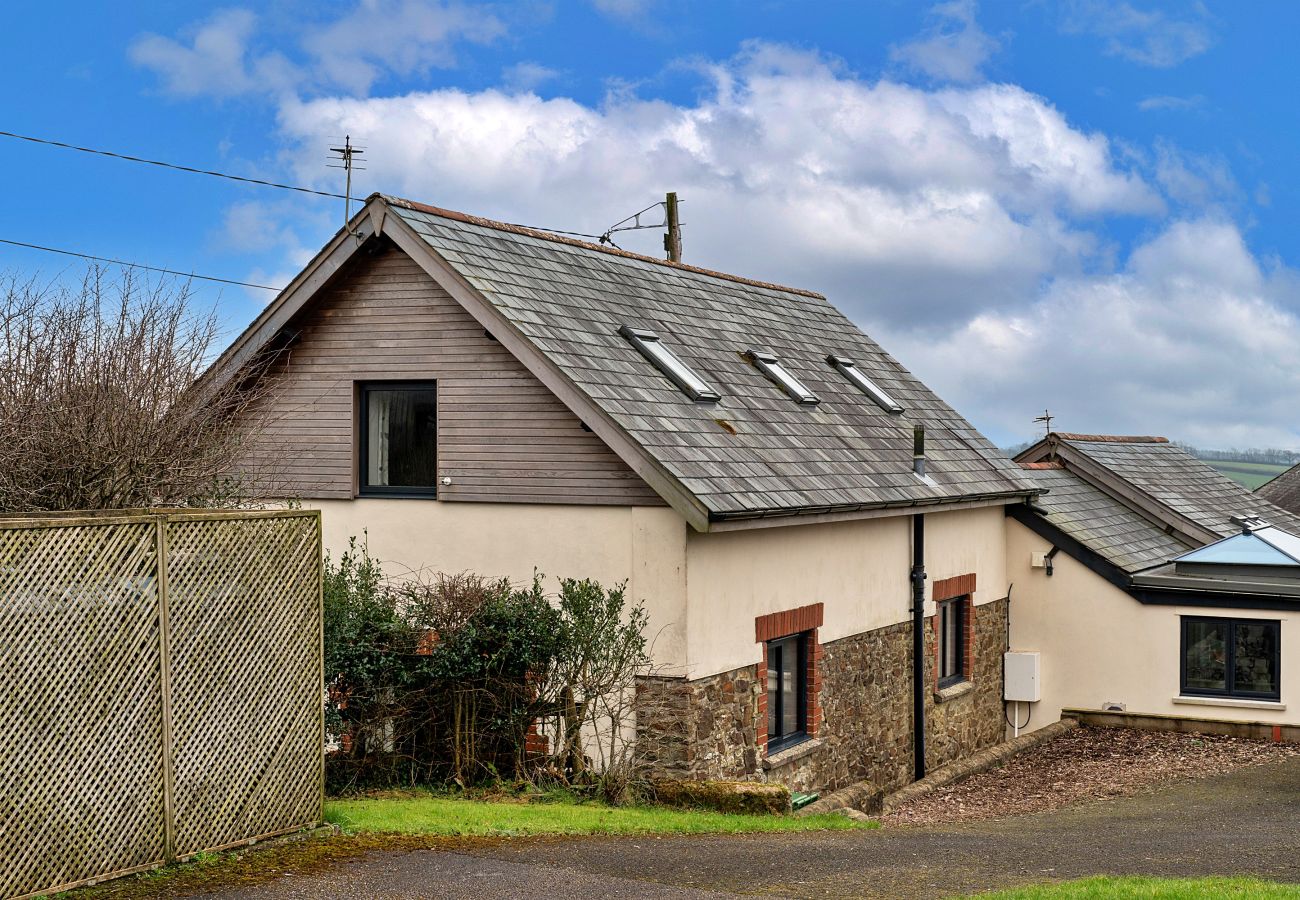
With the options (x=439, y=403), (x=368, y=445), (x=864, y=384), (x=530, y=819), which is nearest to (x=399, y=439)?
(x=368, y=445)

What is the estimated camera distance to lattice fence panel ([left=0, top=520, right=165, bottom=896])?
8.66 meters

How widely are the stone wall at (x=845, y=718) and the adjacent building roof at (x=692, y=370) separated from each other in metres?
1.86

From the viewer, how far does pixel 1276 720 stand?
20.7m

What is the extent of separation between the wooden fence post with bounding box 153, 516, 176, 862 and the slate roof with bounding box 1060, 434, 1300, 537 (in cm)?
1948

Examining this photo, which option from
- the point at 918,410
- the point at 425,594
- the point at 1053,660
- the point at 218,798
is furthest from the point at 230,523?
the point at 1053,660

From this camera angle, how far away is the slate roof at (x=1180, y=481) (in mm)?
25391

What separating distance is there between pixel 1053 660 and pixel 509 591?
1132 cm

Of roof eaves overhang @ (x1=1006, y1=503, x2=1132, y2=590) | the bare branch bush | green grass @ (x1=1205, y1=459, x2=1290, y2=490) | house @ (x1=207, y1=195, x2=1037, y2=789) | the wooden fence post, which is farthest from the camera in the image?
green grass @ (x1=1205, y1=459, x2=1290, y2=490)

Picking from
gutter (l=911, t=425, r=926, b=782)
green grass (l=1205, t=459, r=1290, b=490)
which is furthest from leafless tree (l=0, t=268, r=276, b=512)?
green grass (l=1205, t=459, r=1290, b=490)

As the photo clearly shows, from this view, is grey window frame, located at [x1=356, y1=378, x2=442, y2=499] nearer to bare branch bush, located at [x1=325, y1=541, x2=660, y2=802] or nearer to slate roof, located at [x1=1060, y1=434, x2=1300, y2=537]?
bare branch bush, located at [x1=325, y1=541, x2=660, y2=802]

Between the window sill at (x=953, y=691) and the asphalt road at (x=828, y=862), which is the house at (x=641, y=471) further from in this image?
the asphalt road at (x=828, y=862)

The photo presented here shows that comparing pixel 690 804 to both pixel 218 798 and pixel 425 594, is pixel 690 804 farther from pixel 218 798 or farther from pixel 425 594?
pixel 218 798

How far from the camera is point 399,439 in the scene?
53.7 ft

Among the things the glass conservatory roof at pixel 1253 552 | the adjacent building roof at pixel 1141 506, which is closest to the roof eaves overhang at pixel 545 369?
the adjacent building roof at pixel 1141 506
